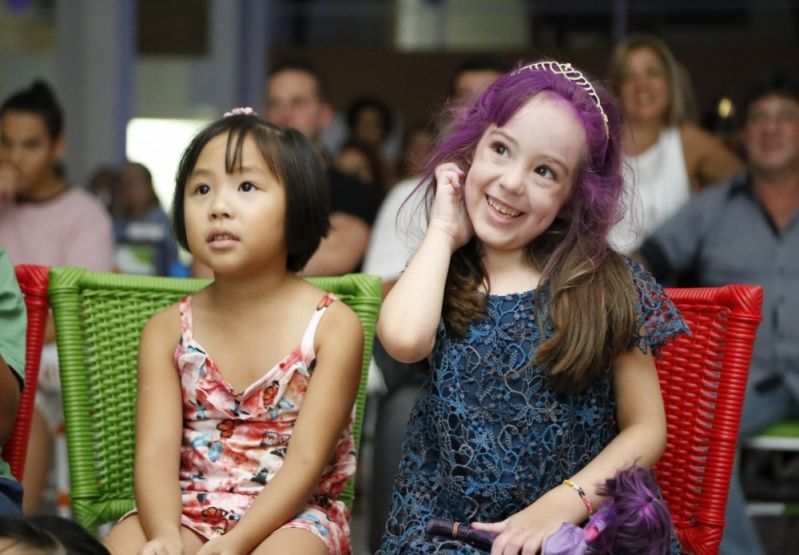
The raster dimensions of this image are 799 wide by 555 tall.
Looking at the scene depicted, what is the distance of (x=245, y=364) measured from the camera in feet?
7.23

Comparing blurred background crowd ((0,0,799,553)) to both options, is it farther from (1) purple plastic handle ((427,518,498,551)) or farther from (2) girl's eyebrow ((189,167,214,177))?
(1) purple plastic handle ((427,518,498,551))

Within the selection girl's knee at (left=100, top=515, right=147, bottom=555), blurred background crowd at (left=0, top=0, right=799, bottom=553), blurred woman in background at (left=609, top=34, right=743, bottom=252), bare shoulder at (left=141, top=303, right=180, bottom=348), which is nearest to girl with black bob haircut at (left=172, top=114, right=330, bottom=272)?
bare shoulder at (left=141, top=303, right=180, bottom=348)

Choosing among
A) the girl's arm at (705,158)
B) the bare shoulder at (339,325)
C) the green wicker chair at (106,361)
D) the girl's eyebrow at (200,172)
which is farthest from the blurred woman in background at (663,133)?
the girl's eyebrow at (200,172)

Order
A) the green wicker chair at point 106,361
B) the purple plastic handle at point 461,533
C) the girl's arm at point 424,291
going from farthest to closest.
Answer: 1. the green wicker chair at point 106,361
2. the girl's arm at point 424,291
3. the purple plastic handle at point 461,533

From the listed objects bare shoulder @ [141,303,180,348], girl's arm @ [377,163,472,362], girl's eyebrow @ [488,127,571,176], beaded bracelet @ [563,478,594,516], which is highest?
girl's eyebrow @ [488,127,571,176]

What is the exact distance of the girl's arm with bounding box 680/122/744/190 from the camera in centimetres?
419

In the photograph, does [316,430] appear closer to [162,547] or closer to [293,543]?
[293,543]

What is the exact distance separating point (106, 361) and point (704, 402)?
1.12m

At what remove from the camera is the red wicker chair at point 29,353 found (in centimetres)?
229

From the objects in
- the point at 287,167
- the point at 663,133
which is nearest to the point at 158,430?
the point at 287,167

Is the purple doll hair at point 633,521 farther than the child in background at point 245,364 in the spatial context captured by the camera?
No

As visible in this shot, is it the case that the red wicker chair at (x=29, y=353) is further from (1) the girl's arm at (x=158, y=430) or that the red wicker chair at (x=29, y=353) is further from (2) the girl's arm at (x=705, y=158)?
(2) the girl's arm at (x=705, y=158)

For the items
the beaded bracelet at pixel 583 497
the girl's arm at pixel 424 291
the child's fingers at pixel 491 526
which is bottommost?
the child's fingers at pixel 491 526

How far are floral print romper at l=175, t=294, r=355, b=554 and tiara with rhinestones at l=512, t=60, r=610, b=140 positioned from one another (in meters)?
0.55
